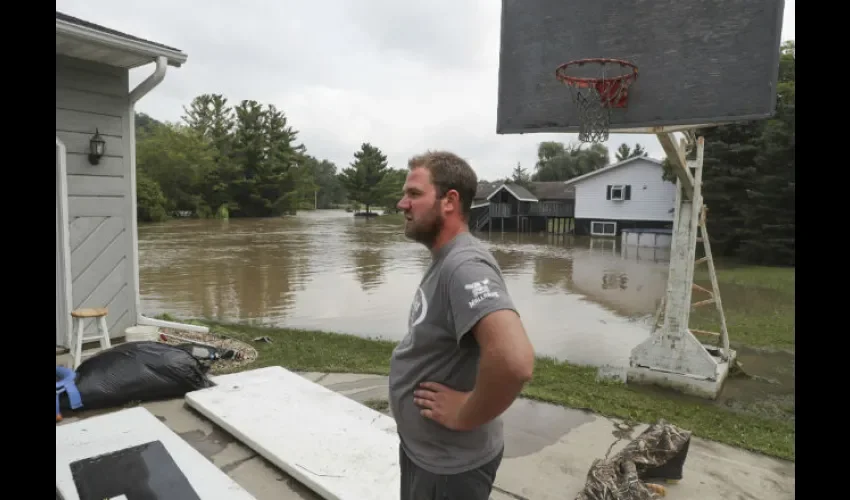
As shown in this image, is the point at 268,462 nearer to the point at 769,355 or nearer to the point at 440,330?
the point at 440,330

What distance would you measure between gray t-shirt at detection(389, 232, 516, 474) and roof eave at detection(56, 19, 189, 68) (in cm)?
476

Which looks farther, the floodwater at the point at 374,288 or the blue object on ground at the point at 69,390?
the floodwater at the point at 374,288

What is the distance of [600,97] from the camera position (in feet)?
16.6

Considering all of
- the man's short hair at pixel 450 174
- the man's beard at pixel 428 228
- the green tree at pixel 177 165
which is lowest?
the man's beard at pixel 428 228

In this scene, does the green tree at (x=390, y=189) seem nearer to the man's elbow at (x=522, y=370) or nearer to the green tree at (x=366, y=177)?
the green tree at (x=366, y=177)

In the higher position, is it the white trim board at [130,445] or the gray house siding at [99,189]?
the gray house siding at [99,189]

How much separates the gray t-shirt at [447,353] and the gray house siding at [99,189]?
5154 millimetres

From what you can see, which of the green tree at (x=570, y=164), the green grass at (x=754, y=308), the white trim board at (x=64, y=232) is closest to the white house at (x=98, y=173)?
the white trim board at (x=64, y=232)

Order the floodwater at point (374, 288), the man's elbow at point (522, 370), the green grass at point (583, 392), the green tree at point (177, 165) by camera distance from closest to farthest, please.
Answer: the man's elbow at point (522, 370) → the green grass at point (583, 392) → the floodwater at point (374, 288) → the green tree at point (177, 165)

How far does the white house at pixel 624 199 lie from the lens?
29375mm

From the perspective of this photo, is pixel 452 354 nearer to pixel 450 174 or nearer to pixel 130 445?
pixel 450 174

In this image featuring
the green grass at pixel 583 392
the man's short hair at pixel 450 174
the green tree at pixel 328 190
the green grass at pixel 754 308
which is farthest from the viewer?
the green tree at pixel 328 190

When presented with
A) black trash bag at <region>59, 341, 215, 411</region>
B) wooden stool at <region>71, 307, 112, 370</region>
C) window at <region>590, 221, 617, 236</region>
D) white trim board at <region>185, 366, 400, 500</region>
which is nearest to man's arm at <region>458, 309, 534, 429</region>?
white trim board at <region>185, 366, 400, 500</region>
